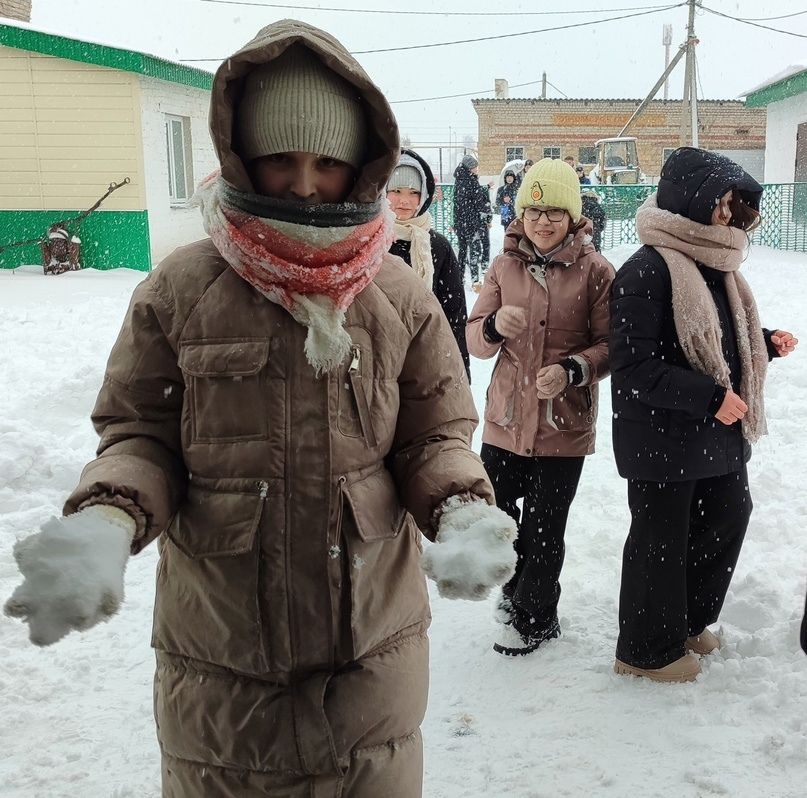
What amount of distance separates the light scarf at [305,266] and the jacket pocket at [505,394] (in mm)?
1991

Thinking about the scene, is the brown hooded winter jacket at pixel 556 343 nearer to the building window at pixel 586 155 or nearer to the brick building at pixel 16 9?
the brick building at pixel 16 9

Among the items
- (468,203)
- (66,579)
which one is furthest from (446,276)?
(468,203)

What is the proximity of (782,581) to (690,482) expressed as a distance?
1075 millimetres

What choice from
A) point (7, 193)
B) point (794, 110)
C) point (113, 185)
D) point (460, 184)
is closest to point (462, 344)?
point (460, 184)

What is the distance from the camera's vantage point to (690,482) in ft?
10.5

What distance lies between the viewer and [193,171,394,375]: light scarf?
1.67m

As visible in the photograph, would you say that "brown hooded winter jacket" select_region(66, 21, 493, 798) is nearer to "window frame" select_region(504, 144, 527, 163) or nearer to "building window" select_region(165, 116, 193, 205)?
"building window" select_region(165, 116, 193, 205)

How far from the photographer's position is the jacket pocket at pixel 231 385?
1680mm

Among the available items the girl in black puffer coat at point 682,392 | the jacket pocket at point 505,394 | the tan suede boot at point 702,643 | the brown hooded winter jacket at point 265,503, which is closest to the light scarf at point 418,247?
the jacket pocket at point 505,394

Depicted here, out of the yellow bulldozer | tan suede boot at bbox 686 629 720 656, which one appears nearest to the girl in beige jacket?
tan suede boot at bbox 686 629 720 656

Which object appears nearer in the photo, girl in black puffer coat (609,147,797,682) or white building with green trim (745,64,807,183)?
girl in black puffer coat (609,147,797,682)

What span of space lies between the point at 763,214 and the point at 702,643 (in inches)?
733

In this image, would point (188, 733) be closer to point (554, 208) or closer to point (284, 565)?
point (284, 565)

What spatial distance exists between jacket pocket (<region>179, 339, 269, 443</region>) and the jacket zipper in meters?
0.17
